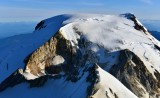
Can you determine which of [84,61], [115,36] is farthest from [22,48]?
[115,36]

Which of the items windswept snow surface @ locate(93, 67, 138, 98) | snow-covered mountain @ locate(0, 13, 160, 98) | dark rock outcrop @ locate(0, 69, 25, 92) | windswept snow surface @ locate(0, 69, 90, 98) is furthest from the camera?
dark rock outcrop @ locate(0, 69, 25, 92)

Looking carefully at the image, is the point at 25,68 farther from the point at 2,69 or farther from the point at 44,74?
the point at 2,69

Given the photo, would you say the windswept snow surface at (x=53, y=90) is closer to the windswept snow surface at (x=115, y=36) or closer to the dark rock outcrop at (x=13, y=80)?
the dark rock outcrop at (x=13, y=80)

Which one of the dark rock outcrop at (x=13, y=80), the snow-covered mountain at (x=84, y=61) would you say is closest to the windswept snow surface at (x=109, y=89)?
the snow-covered mountain at (x=84, y=61)

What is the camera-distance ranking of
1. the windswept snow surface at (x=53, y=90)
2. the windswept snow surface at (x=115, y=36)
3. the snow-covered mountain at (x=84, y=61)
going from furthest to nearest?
the windswept snow surface at (x=115, y=36), the snow-covered mountain at (x=84, y=61), the windswept snow surface at (x=53, y=90)

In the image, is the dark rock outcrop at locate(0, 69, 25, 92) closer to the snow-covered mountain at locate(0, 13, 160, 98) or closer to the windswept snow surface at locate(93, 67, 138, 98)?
the snow-covered mountain at locate(0, 13, 160, 98)

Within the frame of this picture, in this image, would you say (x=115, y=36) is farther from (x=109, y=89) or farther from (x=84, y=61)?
(x=109, y=89)

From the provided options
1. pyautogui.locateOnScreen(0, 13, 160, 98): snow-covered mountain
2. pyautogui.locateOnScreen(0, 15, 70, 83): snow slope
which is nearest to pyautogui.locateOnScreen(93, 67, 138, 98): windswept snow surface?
pyautogui.locateOnScreen(0, 13, 160, 98): snow-covered mountain

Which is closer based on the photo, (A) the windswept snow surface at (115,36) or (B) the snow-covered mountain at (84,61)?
(B) the snow-covered mountain at (84,61)
